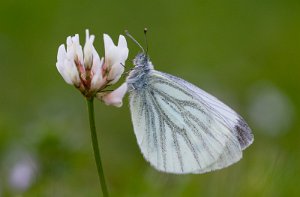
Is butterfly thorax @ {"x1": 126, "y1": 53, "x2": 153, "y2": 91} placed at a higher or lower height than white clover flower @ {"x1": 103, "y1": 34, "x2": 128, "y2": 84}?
lower

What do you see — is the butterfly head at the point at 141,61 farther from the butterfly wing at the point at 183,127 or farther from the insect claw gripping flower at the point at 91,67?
the insect claw gripping flower at the point at 91,67

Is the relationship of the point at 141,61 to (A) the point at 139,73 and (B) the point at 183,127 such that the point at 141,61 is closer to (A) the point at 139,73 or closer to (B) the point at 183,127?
(A) the point at 139,73

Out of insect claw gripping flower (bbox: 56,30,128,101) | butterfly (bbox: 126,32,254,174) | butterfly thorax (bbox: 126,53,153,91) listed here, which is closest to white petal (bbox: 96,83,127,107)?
insect claw gripping flower (bbox: 56,30,128,101)

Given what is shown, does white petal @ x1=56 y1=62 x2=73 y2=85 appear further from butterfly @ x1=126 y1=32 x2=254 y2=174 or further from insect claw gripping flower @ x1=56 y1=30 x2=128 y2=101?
butterfly @ x1=126 y1=32 x2=254 y2=174

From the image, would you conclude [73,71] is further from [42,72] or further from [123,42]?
[42,72]

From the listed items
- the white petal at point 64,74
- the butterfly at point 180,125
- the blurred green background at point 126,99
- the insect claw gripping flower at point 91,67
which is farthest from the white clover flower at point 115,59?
the blurred green background at point 126,99

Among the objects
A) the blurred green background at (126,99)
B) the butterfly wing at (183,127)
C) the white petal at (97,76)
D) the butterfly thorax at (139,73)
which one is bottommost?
the blurred green background at (126,99)

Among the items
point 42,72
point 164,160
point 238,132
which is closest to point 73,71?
point 164,160
